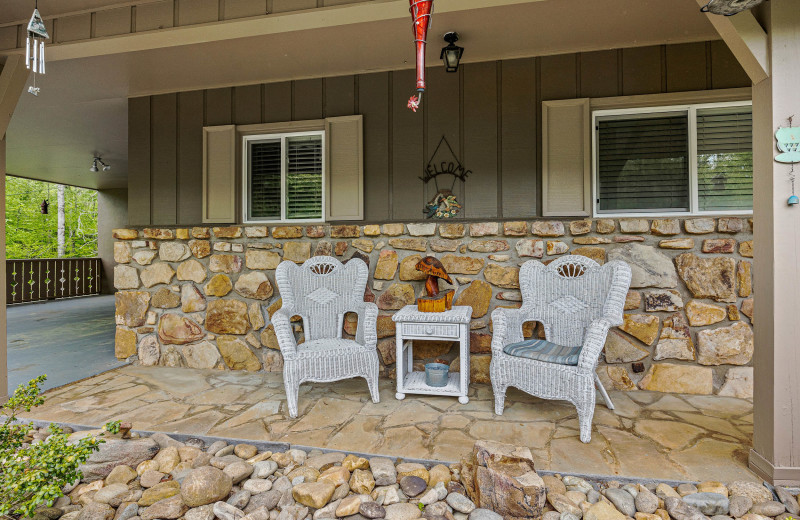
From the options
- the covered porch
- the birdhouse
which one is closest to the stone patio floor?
the covered porch

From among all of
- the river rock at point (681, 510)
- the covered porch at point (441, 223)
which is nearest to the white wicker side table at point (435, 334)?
the covered porch at point (441, 223)

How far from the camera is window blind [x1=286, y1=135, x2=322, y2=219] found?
146 inches

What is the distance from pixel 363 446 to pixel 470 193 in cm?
205

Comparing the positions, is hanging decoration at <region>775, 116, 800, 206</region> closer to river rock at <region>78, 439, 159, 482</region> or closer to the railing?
river rock at <region>78, 439, 159, 482</region>

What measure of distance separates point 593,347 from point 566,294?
65 cm

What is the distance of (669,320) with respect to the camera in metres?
3.02

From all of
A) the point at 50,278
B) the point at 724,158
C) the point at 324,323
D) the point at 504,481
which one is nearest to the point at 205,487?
the point at 504,481

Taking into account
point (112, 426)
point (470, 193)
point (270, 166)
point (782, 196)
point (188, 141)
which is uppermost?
point (188, 141)

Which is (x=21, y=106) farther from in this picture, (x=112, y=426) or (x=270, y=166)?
(x=112, y=426)

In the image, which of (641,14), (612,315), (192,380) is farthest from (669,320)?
(192,380)

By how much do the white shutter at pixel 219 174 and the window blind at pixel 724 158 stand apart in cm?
379

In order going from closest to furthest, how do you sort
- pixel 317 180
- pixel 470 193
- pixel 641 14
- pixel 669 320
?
pixel 641 14 < pixel 669 320 < pixel 470 193 < pixel 317 180

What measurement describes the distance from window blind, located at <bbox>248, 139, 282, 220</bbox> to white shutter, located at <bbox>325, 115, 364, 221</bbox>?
541 millimetres

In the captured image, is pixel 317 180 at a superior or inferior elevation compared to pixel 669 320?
superior
